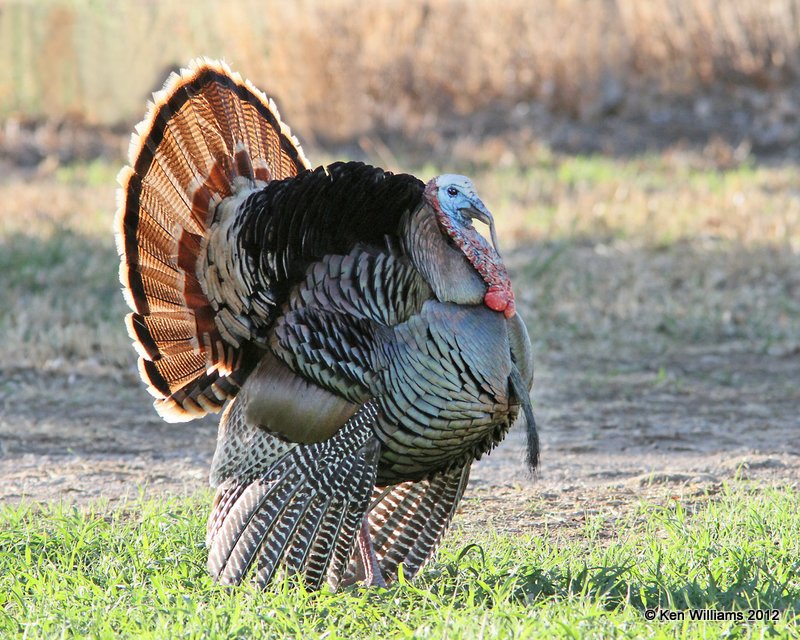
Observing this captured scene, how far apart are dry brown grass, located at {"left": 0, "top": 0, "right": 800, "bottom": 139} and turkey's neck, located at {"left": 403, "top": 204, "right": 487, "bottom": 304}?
27.2ft

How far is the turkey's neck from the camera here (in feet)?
11.2

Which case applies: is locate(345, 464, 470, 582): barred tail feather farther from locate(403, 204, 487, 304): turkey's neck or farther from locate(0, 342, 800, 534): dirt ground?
locate(403, 204, 487, 304): turkey's neck

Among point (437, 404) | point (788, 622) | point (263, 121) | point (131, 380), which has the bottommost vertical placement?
point (131, 380)

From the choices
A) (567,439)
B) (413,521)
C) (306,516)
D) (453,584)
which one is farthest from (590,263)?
(306,516)

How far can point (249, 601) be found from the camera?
3189 mm

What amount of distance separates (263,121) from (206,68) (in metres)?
0.27

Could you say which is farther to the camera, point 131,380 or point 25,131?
point 25,131

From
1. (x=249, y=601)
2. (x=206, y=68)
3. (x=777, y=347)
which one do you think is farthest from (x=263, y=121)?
(x=777, y=347)

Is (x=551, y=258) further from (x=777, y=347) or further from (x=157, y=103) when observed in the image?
(x=157, y=103)

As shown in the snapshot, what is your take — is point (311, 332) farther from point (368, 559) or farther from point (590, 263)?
point (590, 263)

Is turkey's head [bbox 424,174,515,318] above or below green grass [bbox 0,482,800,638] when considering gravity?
above

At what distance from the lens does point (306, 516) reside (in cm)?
335

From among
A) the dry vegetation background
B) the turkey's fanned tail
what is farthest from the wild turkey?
the dry vegetation background

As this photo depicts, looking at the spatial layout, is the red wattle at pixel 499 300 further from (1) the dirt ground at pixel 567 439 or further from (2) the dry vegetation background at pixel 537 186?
(2) the dry vegetation background at pixel 537 186
